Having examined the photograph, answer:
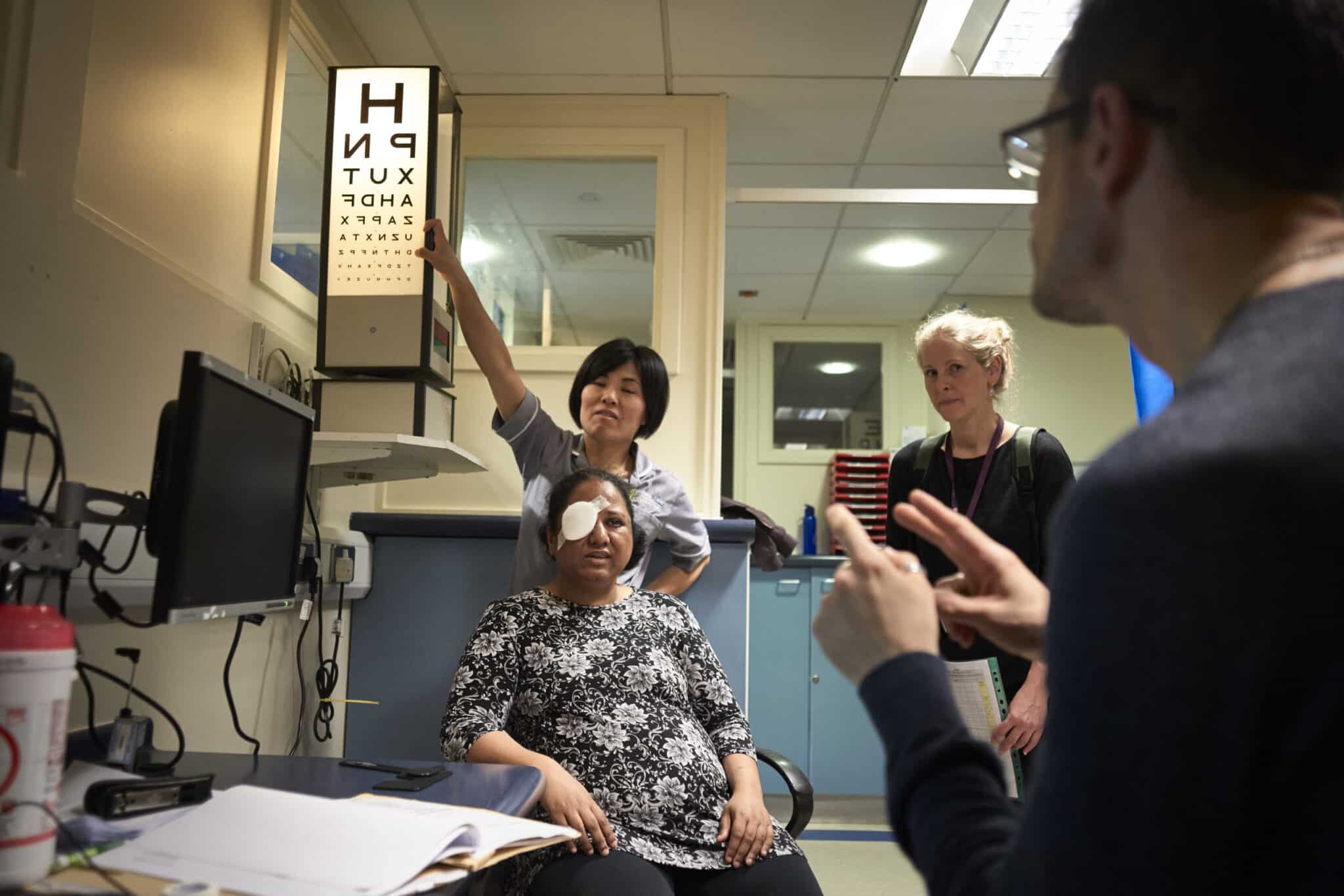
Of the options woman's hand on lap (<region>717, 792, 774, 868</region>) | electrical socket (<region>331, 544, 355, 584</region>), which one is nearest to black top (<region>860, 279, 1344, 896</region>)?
woman's hand on lap (<region>717, 792, 774, 868</region>)

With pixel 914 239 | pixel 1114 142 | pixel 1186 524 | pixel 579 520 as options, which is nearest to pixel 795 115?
pixel 914 239

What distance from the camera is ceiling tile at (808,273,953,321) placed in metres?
5.30

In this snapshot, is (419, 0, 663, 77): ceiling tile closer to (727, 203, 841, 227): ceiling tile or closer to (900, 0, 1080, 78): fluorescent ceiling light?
(900, 0, 1080, 78): fluorescent ceiling light

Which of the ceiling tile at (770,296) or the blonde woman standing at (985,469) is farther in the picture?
the ceiling tile at (770,296)

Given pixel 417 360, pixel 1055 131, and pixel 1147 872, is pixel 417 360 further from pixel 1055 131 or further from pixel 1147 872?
pixel 1147 872

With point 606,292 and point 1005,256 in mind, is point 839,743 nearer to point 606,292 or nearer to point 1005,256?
point 606,292

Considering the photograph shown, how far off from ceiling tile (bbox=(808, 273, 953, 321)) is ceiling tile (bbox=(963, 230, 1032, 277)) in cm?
25

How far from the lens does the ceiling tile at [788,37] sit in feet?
9.20

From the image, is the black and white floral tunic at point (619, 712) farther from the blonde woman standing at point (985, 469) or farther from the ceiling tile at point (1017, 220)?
the ceiling tile at point (1017, 220)

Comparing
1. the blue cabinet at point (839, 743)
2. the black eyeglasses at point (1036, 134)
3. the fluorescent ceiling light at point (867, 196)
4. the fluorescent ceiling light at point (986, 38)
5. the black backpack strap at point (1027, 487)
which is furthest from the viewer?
the blue cabinet at point (839, 743)

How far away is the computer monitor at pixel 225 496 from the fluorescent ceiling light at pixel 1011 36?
2498mm

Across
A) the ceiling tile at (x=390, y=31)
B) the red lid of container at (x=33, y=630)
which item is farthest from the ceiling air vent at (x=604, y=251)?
the red lid of container at (x=33, y=630)

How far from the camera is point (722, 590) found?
105 inches

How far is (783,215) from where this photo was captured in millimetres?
4406
